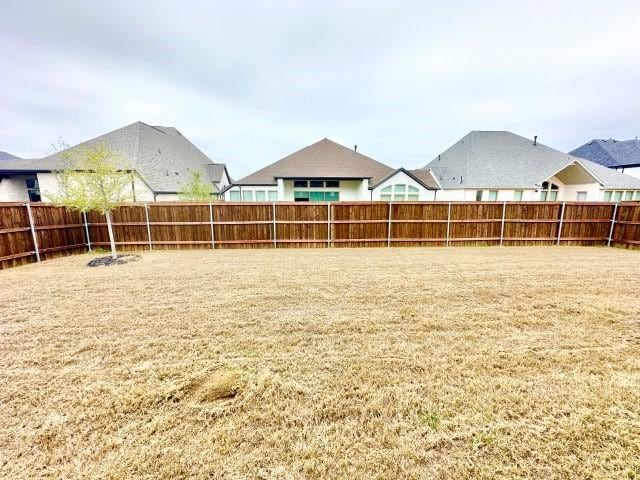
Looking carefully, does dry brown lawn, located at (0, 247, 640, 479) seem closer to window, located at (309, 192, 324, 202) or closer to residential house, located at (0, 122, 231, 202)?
residential house, located at (0, 122, 231, 202)

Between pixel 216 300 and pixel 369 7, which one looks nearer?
pixel 216 300

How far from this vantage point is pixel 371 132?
31141mm

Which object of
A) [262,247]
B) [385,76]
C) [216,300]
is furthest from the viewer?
[385,76]

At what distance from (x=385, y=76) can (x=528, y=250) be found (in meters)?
13.0

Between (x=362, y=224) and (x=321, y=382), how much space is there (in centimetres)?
977

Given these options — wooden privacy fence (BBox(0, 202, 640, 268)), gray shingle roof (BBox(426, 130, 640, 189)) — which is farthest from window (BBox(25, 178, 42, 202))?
gray shingle roof (BBox(426, 130, 640, 189))

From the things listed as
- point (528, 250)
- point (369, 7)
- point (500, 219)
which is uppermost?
point (369, 7)

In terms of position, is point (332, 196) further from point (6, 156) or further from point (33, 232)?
point (6, 156)

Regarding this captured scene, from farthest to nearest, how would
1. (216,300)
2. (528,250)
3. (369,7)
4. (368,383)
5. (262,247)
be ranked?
(262,247) < (528,250) < (369,7) < (216,300) < (368,383)

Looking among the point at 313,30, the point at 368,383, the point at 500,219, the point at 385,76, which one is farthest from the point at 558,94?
the point at 368,383

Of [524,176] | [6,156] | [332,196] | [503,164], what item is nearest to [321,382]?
[332,196]

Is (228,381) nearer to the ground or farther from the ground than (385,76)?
nearer to the ground

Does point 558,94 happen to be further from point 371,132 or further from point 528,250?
point 528,250

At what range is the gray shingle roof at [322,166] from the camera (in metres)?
20.9
